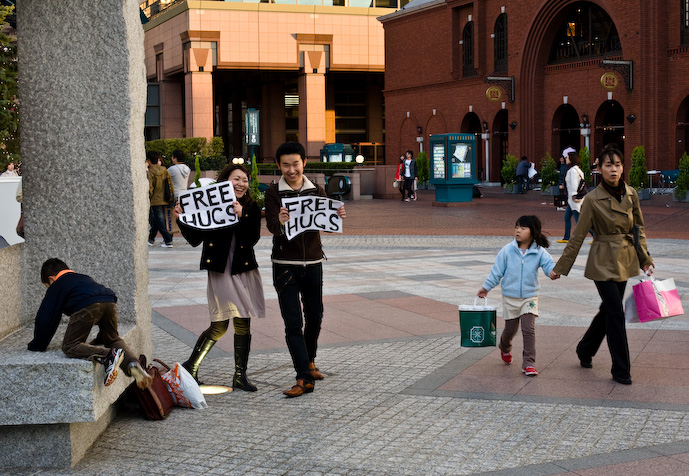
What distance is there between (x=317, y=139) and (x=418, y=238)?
40.4m

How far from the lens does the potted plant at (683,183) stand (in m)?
29.0

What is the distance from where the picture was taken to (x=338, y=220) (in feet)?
23.0

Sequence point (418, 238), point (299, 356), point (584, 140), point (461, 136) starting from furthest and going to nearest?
point (584, 140) < point (461, 136) < point (418, 238) < point (299, 356)

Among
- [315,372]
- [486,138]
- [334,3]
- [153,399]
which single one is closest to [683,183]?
[486,138]

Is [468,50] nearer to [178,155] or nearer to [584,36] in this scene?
[584,36]

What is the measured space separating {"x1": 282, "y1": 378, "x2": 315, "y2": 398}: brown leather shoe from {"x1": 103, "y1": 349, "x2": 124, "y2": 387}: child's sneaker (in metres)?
1.68

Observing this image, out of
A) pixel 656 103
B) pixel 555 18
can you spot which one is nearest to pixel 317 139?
pixel 555 18

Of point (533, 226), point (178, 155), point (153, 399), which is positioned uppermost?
point (178, 155)

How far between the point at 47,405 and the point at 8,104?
14.8 ft

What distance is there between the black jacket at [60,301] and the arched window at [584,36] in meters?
34.6

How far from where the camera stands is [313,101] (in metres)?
58.8

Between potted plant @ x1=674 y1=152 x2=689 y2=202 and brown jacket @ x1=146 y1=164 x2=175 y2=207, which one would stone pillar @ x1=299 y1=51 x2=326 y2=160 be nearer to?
potted plant @ x1=674 y1=152 x2=689 y2=202

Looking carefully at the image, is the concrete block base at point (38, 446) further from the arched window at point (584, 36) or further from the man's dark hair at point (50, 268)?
the arched window at point (584, 36)

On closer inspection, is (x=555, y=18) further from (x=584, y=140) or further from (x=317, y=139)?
(x=317, y=139)
